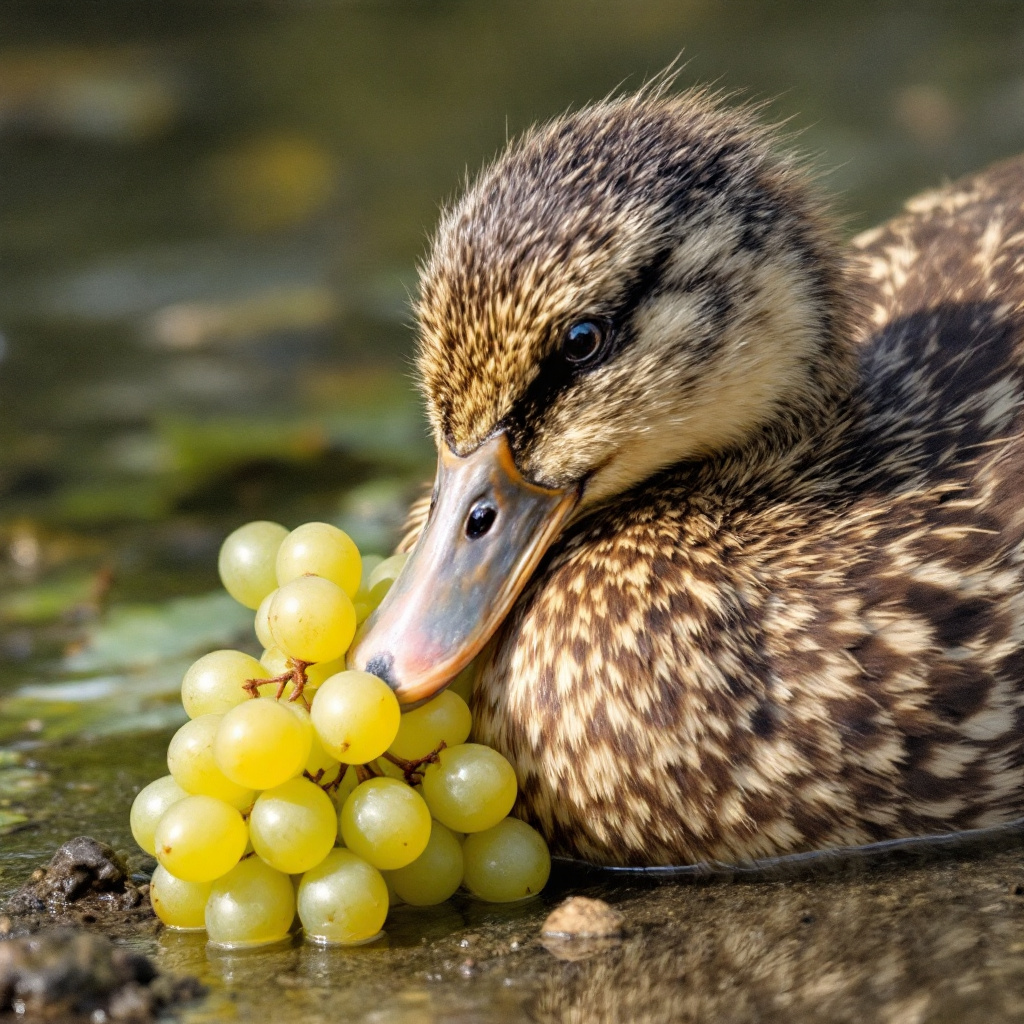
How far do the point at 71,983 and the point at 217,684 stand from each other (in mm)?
851

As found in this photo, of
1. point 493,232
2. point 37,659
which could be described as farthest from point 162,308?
point 493,232

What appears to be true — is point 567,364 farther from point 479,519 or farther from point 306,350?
point 306,350

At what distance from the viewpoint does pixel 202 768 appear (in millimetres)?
3416

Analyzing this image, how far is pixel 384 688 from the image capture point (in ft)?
11.3

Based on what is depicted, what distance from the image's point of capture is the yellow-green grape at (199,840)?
3.29 metres

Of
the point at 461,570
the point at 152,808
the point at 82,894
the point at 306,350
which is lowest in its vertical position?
the point at 82,894

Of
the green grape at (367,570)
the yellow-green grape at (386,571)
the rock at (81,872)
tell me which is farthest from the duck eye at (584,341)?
the rock at (81,872)

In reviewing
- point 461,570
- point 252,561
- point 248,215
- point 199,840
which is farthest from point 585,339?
point 248,215

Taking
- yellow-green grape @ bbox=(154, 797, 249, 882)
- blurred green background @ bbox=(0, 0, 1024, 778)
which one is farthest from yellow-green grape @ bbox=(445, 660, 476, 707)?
blurred green background @ bbox=(0, 0, 1024, 778)

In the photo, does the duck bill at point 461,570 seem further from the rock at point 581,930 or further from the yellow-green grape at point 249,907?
the rock at point 581,930

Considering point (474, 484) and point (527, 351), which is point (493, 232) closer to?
point (527, 351)

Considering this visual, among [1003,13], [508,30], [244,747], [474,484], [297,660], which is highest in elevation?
[508,30]

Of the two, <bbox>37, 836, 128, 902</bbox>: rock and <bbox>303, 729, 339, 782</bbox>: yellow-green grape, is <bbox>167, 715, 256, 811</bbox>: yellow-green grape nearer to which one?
<bbox>303, 729, 339, 782</bbox>: yellow-green grape

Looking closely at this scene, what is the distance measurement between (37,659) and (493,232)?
2.39m
